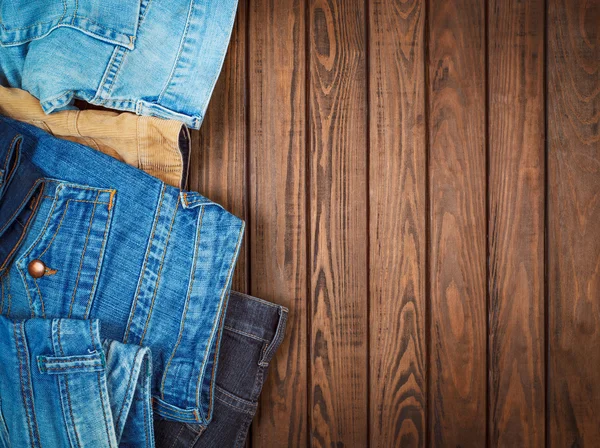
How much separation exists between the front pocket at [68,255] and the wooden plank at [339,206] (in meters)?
0.34

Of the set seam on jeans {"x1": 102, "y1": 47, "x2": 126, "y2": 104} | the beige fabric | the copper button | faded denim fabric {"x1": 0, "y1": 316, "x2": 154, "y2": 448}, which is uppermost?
seam on jeans {"x1": 102, "y1": 47, "x2": 126, "y2": 104}

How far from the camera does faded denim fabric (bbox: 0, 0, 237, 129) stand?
24.8 inches

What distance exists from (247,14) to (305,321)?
535 mm

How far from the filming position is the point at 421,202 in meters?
0.74

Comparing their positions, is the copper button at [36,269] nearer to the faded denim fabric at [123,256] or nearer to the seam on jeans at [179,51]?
the faded denim fabric at [123,256]

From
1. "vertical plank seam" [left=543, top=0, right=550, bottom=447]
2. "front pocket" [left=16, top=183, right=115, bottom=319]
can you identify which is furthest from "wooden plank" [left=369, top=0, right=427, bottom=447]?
"front pocket" [left=16, top=183, right=115, bottom=319]

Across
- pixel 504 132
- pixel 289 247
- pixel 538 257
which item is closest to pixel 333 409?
pixel 289 247

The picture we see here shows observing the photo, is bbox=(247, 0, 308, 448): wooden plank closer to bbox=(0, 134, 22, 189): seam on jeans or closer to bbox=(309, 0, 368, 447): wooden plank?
bbox=(309, 0, 368, 447): wooden plank

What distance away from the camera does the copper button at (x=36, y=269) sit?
0.62 metres

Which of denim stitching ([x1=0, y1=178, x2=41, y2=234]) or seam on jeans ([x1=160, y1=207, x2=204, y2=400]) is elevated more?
denim stitching ([x1=0, y1=178, x2=41, y2=234])

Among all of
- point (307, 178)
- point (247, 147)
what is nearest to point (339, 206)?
point (307, 178)

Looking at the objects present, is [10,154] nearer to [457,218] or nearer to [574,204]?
[457,218]

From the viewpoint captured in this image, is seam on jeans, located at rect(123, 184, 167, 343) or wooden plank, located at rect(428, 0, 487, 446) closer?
seam on jeans, located at rect(123, 184, 167, 343)

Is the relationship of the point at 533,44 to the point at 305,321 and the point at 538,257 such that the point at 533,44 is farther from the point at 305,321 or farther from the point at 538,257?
the point at 305,321
